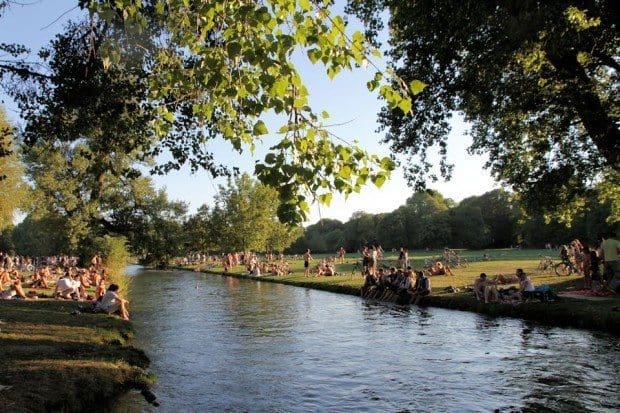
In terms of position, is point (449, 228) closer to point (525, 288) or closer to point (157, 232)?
point (157, 232)

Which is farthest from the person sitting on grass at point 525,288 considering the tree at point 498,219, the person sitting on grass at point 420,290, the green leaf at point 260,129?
the tree at point 498,219

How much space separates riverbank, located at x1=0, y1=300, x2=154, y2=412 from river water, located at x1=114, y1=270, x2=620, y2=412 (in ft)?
1.89

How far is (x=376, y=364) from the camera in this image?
41.7 ft

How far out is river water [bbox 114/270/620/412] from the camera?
380 inches

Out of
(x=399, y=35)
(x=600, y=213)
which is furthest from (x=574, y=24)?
(x=600, y=213)

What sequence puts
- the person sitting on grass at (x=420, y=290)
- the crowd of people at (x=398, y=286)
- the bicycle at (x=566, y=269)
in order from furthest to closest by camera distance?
the bicycle at (x=566, y=269) → the crowd of people at (x=398, y=286) → the person sitting on grass at (x=420, y=290)

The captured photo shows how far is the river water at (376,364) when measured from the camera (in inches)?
380

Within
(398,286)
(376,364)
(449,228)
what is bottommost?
(376,364)

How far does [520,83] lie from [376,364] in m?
11.2

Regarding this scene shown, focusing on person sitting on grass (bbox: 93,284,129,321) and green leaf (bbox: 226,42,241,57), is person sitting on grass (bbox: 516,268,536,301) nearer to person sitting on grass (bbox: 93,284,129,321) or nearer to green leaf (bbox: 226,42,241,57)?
person sitting on grass (bbox: 93,284,129,321)

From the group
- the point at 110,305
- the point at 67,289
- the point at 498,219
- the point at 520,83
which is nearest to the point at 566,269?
the point at 520,83

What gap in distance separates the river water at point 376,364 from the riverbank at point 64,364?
1.89 ft

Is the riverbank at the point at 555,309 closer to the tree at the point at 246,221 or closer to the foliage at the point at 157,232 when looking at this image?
the foliage at the point at 157,232

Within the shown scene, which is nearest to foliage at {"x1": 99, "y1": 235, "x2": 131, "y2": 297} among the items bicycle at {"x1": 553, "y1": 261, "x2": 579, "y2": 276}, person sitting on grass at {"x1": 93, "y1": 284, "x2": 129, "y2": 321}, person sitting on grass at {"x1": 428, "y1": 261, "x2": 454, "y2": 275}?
person sitting on grass at {"x1": 93, "y1": 284, "x2": 129, "y2": 321}
